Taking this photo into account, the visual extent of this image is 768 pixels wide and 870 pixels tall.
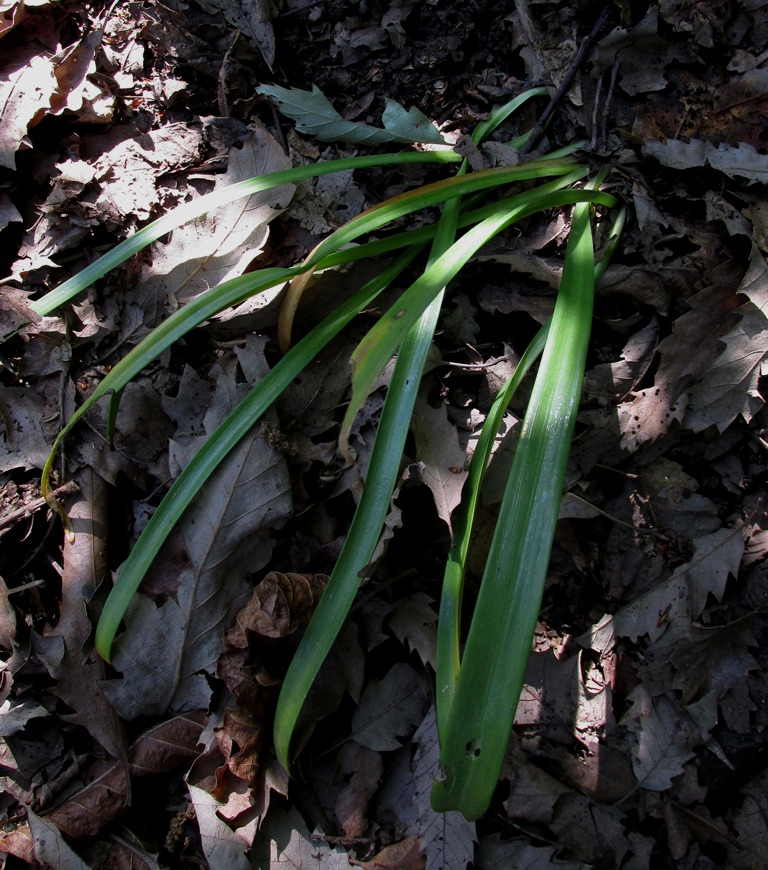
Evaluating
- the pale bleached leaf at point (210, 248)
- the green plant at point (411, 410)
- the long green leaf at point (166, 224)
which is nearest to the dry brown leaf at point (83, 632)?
the green plant at point (411, 410)

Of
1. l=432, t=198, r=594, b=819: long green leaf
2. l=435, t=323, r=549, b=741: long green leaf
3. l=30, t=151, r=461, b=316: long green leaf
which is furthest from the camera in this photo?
l=30, t=151, r=461, b=316: long green leaf

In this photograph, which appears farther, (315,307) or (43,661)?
(315,307)

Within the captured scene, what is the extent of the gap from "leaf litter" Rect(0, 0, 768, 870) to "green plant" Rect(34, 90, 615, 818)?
0.30 feet

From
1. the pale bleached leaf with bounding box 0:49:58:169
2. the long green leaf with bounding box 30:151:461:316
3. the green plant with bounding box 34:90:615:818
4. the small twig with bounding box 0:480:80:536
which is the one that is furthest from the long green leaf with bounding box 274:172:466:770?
the pale bleached leaf with bounding box 0:49:58:169

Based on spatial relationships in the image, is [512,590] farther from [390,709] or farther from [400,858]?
[400,858]

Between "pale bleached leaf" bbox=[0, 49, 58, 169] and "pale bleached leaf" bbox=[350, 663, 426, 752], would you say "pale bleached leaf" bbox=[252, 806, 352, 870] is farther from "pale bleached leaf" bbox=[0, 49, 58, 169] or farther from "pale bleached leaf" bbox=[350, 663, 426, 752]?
"pale bleached leaf" bbox=[0, 49, 58, 169]

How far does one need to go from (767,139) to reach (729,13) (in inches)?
15.1

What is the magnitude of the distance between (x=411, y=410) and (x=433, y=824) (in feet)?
2.90

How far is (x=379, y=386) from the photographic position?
1.48 m

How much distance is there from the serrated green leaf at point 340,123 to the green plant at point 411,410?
140 millimetres

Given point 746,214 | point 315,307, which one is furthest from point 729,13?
point 315,307

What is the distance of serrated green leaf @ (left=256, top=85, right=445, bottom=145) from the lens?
5.53ft

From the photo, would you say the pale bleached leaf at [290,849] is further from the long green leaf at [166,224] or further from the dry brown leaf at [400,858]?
the long green leaf at [166,224]

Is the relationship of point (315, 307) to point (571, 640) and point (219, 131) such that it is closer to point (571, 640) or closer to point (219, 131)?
point (219, 131)
